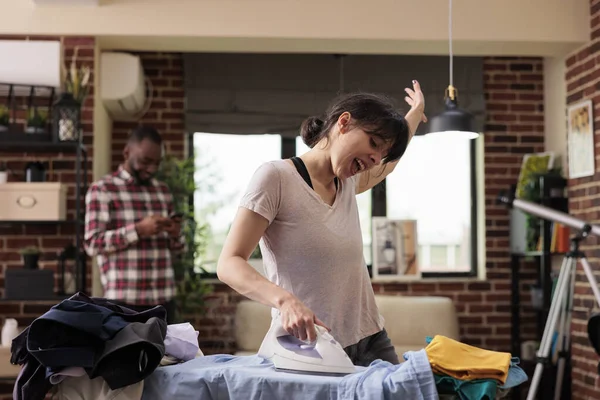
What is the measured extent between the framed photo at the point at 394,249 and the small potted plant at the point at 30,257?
2208 millimetres

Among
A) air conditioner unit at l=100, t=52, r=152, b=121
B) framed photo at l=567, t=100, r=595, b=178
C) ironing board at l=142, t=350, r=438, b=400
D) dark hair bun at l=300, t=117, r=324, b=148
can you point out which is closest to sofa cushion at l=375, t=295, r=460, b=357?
framed photo at l=567, t=100, r=595, b=178

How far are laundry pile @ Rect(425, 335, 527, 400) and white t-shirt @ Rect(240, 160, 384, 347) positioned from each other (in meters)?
0.35

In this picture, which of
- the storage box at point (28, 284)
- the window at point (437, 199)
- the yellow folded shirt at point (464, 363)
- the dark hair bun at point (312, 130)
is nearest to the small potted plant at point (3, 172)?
the storage box at point (28, 284)

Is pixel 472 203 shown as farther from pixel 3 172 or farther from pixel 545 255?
pixel 3 172

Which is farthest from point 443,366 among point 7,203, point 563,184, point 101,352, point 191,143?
point 191,143

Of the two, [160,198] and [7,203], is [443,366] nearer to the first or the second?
[160,198]

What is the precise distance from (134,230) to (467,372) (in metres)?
2.79

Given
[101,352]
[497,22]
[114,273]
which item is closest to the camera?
[101,352]

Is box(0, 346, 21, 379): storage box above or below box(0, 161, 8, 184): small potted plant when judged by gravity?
below

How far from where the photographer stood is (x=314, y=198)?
86.0 inches

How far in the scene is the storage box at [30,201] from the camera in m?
4.61

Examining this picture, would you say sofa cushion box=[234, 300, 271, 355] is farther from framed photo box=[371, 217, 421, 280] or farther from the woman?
the woman

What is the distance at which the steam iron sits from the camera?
76.5 inches

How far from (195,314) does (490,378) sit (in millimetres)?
3996
